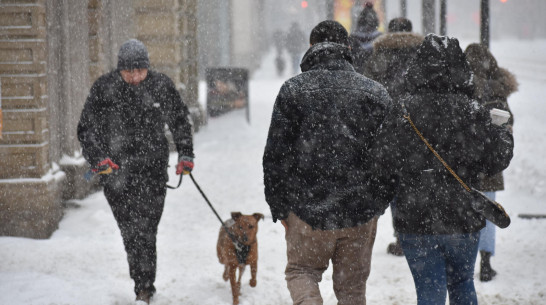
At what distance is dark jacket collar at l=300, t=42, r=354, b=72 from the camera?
387cm

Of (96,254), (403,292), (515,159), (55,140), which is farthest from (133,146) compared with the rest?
(515,159)

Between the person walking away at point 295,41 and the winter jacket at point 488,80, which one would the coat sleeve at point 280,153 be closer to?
the winter jacket at point 488,80

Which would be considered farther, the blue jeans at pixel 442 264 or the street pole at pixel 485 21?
the street pole at pixel 485 21

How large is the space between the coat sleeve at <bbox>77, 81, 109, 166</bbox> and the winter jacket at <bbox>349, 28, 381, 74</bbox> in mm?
3061

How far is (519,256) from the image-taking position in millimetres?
6957

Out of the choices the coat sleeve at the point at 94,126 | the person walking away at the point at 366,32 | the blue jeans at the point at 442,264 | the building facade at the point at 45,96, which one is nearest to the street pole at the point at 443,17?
the person walking away at the point at 366,32

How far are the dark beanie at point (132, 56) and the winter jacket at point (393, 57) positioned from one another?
7.40ft

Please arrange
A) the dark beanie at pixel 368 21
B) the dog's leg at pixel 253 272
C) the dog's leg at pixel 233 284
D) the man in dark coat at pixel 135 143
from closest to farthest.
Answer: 1. the man in dark coat at pixel 135 143
2. the dog's leg at pixel 233 284
3. the dog's leg at pixel 253 272
4. the dark beanie at pixel 368 21

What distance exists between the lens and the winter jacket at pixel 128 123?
5.50 m

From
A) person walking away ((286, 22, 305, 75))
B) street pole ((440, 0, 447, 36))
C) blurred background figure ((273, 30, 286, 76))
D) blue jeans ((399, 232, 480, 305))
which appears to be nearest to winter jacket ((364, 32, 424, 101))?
blue jeans ((399, 232, 480, 305))

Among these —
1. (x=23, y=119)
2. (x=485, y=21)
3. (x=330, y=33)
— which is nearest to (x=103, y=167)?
(x=330, y=33)

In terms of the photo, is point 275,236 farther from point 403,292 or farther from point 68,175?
point 68,175

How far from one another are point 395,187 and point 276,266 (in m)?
3.25

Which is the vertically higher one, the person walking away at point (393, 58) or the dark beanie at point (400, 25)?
the dark beanie at point (400, 25)
